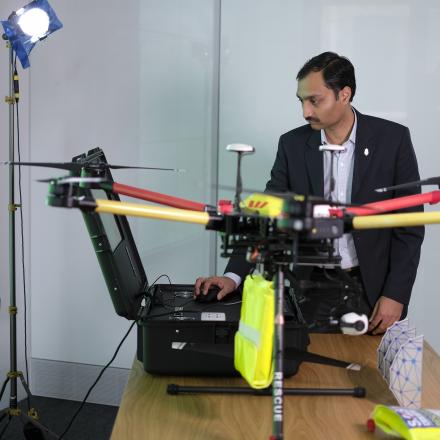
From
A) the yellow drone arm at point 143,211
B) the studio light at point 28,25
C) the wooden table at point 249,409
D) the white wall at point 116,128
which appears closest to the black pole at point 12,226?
the studio light at point 28,25

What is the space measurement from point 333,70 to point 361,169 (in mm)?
410

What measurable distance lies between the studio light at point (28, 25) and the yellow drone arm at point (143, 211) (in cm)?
214

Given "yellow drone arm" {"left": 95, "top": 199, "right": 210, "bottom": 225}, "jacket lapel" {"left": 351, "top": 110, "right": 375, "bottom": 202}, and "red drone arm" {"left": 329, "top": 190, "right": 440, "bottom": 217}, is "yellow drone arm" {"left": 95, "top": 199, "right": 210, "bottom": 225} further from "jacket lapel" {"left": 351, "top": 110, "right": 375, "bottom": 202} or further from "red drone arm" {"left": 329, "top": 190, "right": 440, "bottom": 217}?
"jacket lapel" {"left": 351, "top": 110, "right": 375, "bottom": 202}

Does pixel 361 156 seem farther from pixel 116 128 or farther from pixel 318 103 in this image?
pixel 116 128

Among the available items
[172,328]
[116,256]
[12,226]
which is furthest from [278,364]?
[12,226]

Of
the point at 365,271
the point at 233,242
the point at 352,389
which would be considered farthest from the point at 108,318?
the point at 233,242

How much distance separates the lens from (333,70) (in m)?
2.69

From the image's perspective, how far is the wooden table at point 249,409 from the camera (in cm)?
158

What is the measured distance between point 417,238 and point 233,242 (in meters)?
1.44

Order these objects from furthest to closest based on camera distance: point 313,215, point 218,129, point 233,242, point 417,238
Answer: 1. point 218,129
2. point 417,238
3. point 233,242
4. point 313,215

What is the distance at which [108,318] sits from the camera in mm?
4188

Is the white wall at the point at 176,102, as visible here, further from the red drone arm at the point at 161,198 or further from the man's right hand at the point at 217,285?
the red drone arm at the point at 161,198

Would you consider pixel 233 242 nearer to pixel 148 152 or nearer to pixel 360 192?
pixel 360 192

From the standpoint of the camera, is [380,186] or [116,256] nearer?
[116,256]
